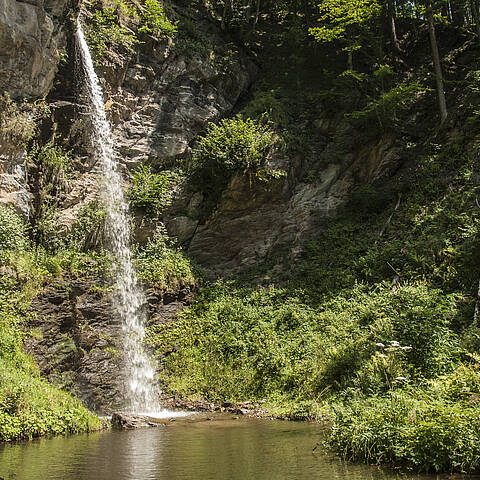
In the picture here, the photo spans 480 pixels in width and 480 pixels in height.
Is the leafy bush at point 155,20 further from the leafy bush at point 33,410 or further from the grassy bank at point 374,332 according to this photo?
the leafy bush at point 33,410

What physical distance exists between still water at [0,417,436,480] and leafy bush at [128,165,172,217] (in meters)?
10.1

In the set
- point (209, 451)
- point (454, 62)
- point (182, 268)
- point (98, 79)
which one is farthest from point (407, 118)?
point (209, 451)

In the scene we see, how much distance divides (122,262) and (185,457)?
10564mm

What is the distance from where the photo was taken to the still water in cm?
497

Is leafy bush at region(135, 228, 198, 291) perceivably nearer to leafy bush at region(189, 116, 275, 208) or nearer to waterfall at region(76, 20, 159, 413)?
waterfall at region(76, 20, 159, 413)

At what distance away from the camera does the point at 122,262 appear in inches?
619

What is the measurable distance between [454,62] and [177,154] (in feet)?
45.7

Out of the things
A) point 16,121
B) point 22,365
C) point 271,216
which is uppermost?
point 16,121

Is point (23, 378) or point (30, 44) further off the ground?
point (30, 44)

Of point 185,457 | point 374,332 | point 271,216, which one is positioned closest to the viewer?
point 185,457

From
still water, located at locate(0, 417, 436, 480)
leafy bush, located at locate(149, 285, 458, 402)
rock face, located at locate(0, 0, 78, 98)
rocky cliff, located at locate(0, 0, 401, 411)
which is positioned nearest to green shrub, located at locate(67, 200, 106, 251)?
rocky cliff, located at locate(0, 0, 401, 411)

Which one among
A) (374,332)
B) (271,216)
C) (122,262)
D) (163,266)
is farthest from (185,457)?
(271,216)

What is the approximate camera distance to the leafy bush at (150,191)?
17266mm

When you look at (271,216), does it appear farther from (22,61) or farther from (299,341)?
(22,61)
